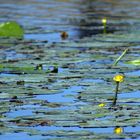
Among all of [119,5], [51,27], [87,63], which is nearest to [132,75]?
[87,63]

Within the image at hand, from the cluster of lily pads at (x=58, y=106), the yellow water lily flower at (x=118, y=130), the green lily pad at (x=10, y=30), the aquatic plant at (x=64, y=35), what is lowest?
the yellow water lily flower at (x=118, y=130)

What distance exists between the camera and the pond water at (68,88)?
488 cm

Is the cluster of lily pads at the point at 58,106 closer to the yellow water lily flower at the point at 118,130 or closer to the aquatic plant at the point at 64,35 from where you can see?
the yellow water lily flower at the point at 118,130

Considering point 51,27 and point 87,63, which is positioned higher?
point 51,27

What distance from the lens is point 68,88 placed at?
6.48 m

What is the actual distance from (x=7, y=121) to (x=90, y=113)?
2.35 feet

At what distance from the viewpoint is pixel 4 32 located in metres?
11.0

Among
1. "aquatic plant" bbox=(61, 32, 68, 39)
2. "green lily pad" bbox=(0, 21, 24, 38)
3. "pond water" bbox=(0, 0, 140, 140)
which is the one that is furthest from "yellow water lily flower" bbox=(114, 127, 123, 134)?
"aquatic plant" bbox=(61, 32, 68, 39)

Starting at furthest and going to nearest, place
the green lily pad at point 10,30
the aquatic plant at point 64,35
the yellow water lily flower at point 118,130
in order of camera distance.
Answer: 1. the aquatic plant at point 64,35
2. the green lily pad at point 10,30
3. the yellow water lily flower at point 118,130

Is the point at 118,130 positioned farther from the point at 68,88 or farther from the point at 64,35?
the point at 64,35

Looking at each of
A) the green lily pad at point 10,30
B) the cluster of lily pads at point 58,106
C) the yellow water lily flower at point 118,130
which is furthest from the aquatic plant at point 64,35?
the yellow water lily flower at point 118,130

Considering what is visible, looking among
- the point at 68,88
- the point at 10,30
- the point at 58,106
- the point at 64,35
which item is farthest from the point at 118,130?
the point at 64,35

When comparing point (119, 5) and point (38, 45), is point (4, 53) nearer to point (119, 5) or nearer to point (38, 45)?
point (38, 45)

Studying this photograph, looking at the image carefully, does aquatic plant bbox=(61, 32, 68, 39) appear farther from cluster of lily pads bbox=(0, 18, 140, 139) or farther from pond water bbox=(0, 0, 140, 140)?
cluster of lily pads bbox=(0, 18, 140, 139)
